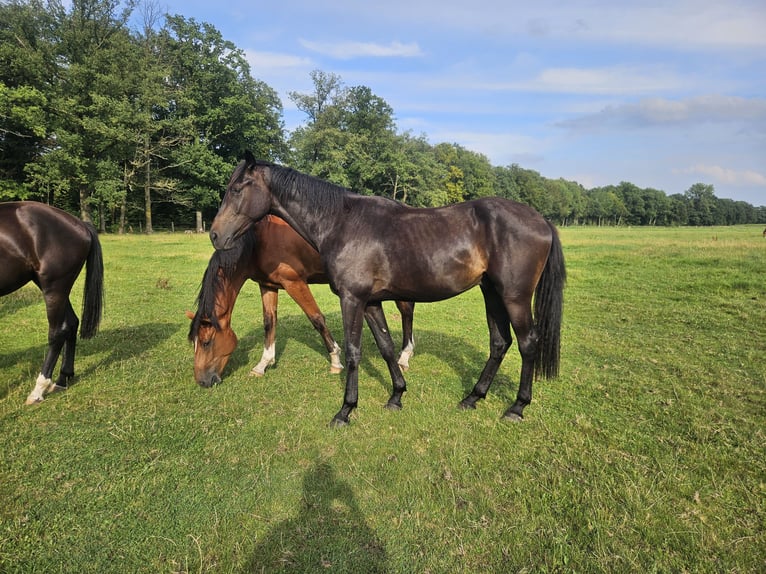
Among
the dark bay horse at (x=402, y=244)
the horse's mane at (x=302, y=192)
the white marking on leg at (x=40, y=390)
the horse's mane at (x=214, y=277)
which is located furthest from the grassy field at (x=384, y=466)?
the horse's mane at (x=302, y=192)

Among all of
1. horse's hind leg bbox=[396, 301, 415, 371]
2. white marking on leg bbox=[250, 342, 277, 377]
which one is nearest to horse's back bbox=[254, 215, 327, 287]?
white marking on leg bbox=[250, 342, 277, 377]

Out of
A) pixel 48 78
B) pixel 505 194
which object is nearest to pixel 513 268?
pixel 48 78

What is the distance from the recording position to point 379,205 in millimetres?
4117

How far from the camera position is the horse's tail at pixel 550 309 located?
415 centimetres

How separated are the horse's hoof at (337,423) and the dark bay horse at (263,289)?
65.3 inches

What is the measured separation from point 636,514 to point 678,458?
1046 mm

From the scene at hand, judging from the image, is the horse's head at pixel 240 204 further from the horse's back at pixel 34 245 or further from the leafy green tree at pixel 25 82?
the leafy green tree at pixel 25 82

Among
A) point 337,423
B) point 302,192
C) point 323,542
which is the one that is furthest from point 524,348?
point 302,192

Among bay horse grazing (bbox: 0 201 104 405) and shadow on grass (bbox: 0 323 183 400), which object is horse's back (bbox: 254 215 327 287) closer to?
bay horse grazing (bbox: 0 201 104 405)

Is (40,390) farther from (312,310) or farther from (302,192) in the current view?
(302,192)

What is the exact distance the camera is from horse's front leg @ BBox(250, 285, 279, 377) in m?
5.49

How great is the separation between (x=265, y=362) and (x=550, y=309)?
13.0ft

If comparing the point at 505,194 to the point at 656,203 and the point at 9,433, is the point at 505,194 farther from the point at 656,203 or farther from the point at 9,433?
the point at 9,433

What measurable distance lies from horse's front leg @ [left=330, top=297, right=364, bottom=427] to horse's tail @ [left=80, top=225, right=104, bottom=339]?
3.47m
